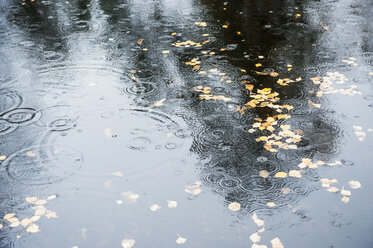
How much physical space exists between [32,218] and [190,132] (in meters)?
2.34

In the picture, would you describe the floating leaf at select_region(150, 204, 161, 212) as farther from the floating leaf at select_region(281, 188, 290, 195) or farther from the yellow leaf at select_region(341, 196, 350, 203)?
the yellow leaf at select_region(341, 196, 350, 203)

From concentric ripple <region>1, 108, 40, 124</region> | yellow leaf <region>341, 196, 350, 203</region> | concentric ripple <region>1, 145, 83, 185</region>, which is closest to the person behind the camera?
yellow leaf <region>341, 196, 350, 203</region>

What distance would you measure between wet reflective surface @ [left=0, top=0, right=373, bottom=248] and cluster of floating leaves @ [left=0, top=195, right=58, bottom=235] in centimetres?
2

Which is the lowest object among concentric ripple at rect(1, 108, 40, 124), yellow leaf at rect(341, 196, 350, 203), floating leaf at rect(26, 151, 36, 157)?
concentric ripple at rect(1, 108, 40, 124)

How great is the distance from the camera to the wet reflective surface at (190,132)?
177 inches

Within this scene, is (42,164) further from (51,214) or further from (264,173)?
(264,173)

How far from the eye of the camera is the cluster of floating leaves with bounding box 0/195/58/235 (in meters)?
4.54

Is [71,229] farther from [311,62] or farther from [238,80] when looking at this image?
[311,62]

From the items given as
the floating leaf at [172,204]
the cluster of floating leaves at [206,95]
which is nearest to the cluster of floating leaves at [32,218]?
the floating leaf at [172,204]

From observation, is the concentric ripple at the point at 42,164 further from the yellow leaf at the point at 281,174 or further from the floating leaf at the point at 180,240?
the yellow leaf at the point at 281,174

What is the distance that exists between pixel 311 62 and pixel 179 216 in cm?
450

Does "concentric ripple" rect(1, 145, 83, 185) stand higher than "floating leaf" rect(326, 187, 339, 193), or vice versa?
"floating leaf" rect(326, 187, 339, 193)

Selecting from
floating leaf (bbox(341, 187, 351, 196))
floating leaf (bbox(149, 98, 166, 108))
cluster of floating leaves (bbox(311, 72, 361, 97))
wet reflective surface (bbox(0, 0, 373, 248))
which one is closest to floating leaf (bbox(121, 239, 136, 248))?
wet reflective surface (bbox(0, 0, 373, 248))

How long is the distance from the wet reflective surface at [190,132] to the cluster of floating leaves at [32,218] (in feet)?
0.05
